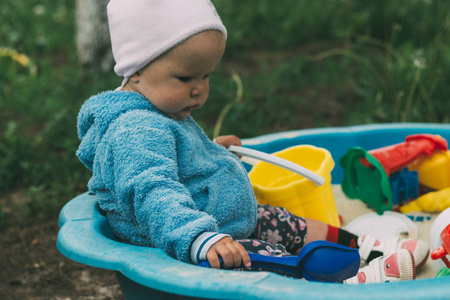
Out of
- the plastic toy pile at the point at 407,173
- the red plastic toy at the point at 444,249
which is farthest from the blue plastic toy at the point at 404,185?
the red plastic toy at the point at 444,249

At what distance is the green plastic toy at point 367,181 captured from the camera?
1.97 meters

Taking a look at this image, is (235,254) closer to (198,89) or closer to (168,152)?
(168,152)

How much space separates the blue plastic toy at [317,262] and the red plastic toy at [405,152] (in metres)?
0.79

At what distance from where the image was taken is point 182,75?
1.37 meters

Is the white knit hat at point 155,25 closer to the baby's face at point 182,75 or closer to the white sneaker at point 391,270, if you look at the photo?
the baby's face at point 182,75

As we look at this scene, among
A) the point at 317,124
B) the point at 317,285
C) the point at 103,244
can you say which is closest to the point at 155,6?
the point at 103,244

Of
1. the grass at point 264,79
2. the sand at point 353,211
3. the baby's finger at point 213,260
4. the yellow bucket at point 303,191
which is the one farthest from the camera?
the grass at point 264,79

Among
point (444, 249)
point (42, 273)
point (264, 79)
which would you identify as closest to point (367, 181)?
point (444, 249)

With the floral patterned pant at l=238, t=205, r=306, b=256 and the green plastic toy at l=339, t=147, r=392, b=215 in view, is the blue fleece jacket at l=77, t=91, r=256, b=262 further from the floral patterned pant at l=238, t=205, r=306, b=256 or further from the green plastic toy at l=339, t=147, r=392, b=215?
the green plastic toy at l=339, t=147, r=392, b=215

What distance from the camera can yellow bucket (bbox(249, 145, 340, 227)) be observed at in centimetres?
181

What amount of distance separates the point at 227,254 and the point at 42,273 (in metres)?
1.05

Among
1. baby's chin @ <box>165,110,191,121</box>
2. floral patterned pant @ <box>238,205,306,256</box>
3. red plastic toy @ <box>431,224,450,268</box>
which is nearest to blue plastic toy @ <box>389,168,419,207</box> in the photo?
floral patterned pant @ <box>238,205,306,256</box>

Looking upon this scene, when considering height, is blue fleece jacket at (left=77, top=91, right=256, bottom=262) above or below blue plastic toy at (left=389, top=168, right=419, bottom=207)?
above

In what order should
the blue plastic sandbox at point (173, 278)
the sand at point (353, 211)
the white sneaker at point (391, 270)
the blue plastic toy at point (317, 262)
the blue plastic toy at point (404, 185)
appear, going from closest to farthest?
1. the blue plastic sandbox at point (173, 278)
2. the blue plastic toy at point (317, 262)
3. the white sneaker at point (391, 270)
4. the sand at point (353, 211)
5. the blue plastic toy at point (404, 185)
